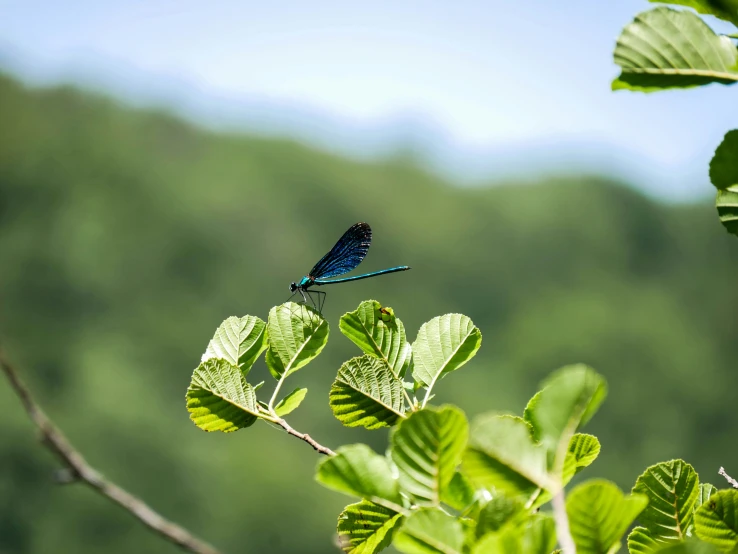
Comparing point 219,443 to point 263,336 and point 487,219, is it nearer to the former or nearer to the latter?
point 487,219

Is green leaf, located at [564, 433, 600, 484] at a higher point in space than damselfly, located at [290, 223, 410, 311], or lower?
higher

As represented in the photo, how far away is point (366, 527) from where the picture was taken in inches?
31.4

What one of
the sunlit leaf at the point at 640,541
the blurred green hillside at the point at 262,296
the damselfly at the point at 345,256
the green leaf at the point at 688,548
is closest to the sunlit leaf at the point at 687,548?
the green leaf at the point at 688,548

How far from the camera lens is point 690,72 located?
60 centimetres

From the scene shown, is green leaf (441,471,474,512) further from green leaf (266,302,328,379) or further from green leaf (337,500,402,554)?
green leaf (266,302,328,379)

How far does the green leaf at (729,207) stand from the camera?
26.5 inches

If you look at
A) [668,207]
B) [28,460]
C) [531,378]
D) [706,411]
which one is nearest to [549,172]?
[668,207]

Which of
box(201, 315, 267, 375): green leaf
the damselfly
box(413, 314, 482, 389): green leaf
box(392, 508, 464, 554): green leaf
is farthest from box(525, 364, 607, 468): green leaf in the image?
the damselfly

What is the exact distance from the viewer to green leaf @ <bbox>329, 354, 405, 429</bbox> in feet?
2.77

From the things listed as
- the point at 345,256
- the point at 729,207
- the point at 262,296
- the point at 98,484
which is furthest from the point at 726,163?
the point at 262,296

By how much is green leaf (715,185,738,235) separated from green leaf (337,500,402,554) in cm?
51

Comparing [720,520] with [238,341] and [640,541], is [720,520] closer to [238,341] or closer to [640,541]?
[640,541]

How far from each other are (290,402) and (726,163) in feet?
2.11

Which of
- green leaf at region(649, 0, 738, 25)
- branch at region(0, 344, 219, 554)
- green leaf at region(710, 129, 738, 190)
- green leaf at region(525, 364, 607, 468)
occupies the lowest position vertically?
branch at region(0, 344, 219, 554)
